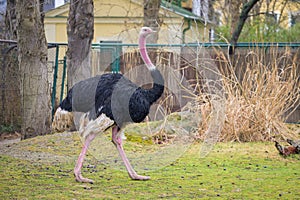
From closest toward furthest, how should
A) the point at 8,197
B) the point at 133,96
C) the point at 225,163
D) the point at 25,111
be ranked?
the point at 8,197
the point at 133,96
the point at 225,163
the point at 25,111

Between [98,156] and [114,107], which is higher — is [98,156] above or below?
below

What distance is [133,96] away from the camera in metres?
6.98

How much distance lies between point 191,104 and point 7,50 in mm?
3723

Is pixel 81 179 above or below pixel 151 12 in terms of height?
below

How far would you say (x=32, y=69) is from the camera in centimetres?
1081

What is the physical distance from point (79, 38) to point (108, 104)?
4.60 metres

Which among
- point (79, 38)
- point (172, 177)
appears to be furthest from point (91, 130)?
point (79, 38)

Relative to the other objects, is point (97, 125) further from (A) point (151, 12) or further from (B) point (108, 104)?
(A) point (151, 12)

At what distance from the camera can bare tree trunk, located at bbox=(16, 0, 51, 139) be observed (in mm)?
10680

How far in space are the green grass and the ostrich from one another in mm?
366

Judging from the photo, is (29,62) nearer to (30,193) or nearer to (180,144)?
(180,144)

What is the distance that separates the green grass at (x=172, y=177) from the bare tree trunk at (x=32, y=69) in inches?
58.1

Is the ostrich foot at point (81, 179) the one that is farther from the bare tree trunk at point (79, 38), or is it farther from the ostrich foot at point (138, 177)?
the bare tree trunk at point (79, 38)

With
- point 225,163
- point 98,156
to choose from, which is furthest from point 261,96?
point 98,156
